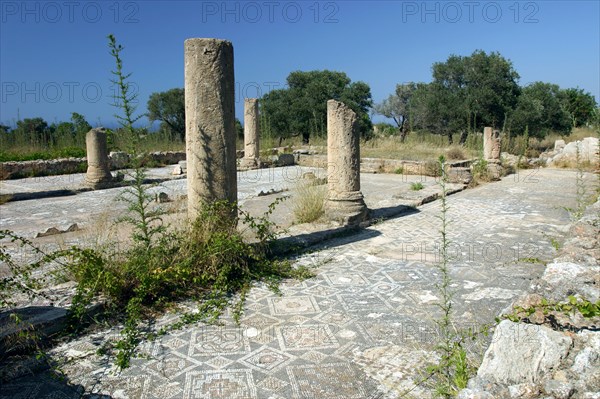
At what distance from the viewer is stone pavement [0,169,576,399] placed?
3.15 m

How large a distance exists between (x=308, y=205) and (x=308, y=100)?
20743 mm

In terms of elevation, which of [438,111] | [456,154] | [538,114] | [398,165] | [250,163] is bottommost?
[398,165]

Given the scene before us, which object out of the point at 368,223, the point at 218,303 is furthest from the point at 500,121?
the point at 218,303

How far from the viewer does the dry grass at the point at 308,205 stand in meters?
7.98

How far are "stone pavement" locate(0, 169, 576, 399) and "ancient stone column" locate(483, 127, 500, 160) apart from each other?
8311 millimetres

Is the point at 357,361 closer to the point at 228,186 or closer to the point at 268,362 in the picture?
the point at 268,362

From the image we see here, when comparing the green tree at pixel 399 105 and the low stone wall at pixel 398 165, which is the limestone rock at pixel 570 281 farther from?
the green tree at pixel 399 105

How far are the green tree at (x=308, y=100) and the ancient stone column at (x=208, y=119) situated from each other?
69.9 ft

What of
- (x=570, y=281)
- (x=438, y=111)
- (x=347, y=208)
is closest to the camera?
(x=570, y=281)

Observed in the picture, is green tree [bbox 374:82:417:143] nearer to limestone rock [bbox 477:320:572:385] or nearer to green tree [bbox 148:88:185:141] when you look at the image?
green tree [bbox 148:88:185:141]

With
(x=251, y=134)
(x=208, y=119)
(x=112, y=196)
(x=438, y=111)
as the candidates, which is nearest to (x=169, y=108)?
(x=251, y=134)

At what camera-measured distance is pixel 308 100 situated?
27.9 m

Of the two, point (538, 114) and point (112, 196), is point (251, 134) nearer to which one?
point (112, 196)

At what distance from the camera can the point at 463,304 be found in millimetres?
4543
